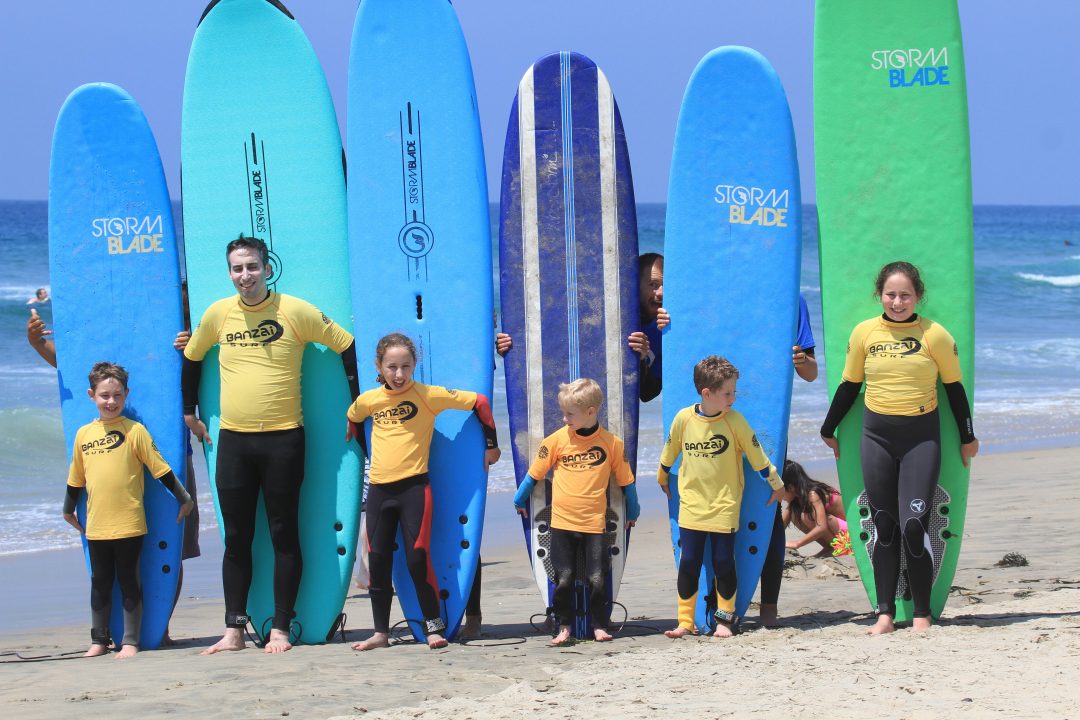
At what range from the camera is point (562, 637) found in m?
4.55

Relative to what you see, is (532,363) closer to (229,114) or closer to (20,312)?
(229,114)

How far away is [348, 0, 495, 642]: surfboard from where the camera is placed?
4.95 metres

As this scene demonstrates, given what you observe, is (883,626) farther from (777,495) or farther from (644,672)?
(644,672)

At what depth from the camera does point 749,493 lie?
4785 mm

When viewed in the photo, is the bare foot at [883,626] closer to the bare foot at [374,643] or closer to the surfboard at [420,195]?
the surfboard at [420,195]

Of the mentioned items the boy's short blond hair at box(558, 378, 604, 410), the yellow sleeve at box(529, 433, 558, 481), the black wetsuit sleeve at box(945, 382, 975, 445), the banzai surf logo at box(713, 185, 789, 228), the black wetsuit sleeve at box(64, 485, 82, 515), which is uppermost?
the banzai surf logo at box(713, 185, 789, 228)

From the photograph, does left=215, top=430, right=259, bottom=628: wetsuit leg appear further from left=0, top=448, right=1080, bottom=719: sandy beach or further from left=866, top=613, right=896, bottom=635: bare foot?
left=866, top=613, right=896, bottom=635: bare foot

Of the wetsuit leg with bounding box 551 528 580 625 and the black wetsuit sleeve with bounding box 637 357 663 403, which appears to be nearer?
the wetsuit leg with bounding box 551 528 580 625

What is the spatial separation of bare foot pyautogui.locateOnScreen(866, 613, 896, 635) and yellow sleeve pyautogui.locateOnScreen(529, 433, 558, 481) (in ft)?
4.19

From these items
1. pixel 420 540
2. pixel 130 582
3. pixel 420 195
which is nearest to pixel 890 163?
pixel 420 195

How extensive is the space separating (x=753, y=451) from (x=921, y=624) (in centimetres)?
84

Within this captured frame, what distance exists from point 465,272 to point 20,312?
57.3 feet

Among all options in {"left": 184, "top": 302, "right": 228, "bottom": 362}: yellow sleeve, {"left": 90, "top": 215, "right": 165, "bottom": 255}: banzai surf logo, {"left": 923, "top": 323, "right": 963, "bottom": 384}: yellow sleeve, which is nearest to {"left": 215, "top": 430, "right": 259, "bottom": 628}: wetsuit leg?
{"left": 184, "top": 302, "right": 228, "bottom": 362}: yellow sleeve

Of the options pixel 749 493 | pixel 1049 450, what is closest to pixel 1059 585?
pixel 749 493
